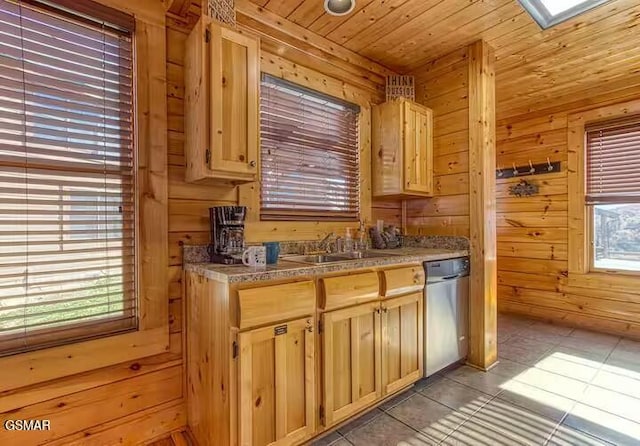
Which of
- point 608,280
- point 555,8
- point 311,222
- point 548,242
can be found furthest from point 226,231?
point 608,280

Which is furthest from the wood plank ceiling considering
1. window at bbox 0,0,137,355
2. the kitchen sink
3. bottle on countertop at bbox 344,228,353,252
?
the kitchen sink

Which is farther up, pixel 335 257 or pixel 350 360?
pixel 335 257

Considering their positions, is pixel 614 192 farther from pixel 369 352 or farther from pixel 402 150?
pixel 369 352

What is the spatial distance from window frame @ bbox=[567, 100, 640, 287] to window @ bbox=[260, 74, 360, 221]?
2734mm

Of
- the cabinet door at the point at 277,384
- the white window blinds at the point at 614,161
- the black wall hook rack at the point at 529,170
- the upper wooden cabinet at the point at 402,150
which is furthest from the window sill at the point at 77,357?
the white window blinds at the point at 614,161

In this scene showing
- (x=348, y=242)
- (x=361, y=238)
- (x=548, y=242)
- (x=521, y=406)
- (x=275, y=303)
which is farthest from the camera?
(x=548, y=242)

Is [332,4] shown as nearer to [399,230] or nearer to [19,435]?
[399,230]

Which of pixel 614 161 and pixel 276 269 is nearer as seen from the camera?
pixel 276 269

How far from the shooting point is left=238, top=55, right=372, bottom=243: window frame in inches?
87.3

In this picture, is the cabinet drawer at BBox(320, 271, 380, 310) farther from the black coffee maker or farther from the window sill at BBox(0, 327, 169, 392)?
the window sill at BBox(0, 327, 169, 392)

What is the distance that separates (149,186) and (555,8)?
9.61 feet

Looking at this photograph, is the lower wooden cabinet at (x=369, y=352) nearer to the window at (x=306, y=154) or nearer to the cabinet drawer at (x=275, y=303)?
the cabinet drawer at (x=275, y=303)

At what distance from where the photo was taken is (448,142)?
288 centimetres

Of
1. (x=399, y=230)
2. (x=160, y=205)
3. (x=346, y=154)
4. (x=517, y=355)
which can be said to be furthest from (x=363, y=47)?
(x=517, y=355)
